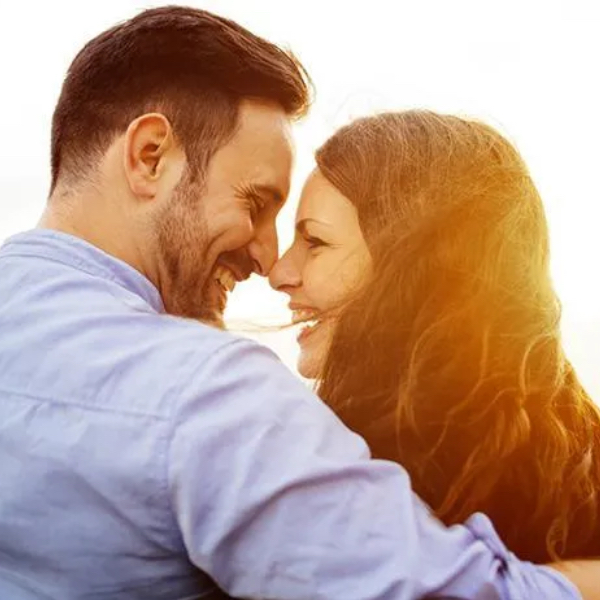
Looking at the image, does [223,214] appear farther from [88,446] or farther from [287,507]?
[287,507]

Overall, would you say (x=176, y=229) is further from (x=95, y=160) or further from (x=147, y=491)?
(x=147, y=491)

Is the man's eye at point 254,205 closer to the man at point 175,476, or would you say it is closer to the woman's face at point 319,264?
the woman's face at point 319,264

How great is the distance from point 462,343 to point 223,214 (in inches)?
23.2

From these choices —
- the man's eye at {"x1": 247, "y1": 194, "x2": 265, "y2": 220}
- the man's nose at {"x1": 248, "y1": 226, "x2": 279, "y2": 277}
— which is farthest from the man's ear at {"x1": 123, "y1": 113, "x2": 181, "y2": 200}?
the man's nose at {"x1": 248, "y1": 226, "x2": 279, "y2": 277}

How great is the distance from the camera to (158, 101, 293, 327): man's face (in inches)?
77.4

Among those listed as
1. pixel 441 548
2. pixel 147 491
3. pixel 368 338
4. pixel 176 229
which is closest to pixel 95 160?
pixel 176 229

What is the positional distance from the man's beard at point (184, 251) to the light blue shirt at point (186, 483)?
0.59 m

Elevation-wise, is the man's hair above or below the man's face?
above

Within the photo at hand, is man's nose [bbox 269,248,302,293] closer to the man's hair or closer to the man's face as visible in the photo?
the man's face

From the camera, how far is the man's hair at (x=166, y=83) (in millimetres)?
1991

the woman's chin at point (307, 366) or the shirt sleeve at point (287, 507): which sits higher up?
the shirt sleeve at point (287, 507)

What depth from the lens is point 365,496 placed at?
114 cm

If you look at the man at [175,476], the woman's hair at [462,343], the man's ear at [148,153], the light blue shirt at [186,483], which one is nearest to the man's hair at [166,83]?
the man's ear at [148,153]

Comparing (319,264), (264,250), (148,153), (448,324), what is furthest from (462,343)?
(148,153)
